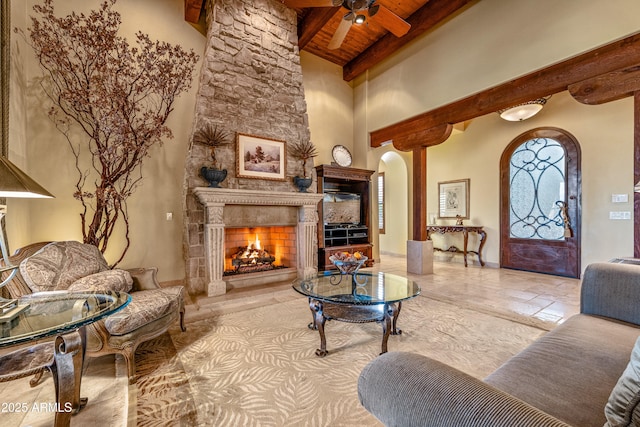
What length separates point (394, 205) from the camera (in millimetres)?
6801

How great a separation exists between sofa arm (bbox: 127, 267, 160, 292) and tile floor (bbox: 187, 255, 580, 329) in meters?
0.54

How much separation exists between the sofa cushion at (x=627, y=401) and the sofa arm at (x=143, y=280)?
2.85m

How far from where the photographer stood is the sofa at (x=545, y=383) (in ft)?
1.89

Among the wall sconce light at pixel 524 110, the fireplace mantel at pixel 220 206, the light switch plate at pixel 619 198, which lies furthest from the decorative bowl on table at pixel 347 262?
the light switch plate at pixel 619 198

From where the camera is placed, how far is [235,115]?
380cm

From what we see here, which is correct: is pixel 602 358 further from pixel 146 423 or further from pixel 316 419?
pixel 146 423

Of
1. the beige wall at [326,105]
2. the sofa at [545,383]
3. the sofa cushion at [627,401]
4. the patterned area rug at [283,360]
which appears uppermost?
the beige wall at [326,105]

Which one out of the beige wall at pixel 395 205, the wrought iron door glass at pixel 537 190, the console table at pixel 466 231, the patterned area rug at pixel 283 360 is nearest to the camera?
the patterned area rug at pixel 283 360

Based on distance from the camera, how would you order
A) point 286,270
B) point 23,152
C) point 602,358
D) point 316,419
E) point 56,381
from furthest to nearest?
point 286,270 → point 23,152 → point 316,419 → point 56,381 → point 602,358

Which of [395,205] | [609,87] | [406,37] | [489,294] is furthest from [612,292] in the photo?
[395,205]

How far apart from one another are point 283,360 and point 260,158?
2.89 m

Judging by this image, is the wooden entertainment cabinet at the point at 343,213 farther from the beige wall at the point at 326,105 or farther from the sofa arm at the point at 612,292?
the sofa arm at the point at 612,292

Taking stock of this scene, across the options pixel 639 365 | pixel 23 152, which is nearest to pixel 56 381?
pixel 639 365

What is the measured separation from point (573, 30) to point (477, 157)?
8.80ft
